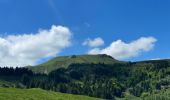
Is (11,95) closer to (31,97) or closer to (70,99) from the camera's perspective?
(31,97)

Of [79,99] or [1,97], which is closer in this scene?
[1,97]

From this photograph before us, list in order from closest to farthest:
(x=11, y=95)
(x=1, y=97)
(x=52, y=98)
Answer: (x=1, y=97) < (x=11, y=95) < (x=52, y=98)

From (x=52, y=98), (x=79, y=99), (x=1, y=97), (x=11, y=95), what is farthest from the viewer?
(x=79, y=99)

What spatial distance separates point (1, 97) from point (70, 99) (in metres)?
Answer: 53.1

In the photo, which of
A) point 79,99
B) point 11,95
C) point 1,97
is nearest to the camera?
point 1,97

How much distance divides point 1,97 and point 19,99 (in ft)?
33.2

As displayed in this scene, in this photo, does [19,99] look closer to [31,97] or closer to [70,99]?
[31,97]

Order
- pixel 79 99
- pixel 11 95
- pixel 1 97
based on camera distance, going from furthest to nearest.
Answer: pixel 79 99
pixel 11 95
pixel 1 97

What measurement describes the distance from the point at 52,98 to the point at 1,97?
134 ft

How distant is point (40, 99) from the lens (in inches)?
6344

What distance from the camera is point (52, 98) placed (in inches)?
6895

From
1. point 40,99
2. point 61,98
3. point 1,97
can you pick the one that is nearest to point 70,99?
point 61,98

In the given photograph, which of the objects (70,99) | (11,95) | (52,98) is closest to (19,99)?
(11,95)

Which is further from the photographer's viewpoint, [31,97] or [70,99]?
[70,99]
